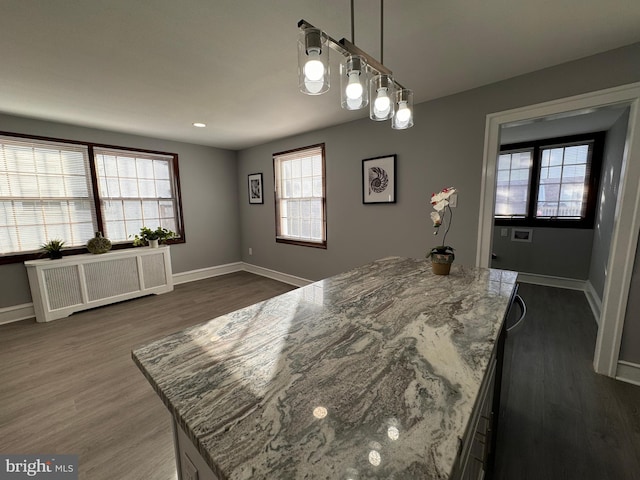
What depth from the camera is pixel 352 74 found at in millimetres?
1128

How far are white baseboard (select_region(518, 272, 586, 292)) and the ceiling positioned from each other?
11.1ft

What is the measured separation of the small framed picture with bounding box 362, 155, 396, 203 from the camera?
3074 millimetres

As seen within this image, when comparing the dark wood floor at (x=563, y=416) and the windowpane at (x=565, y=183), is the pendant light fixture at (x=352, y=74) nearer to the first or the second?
the dark wood floor at (x=563, y=416)

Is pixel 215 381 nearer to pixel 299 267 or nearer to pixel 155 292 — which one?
pixel 299 267

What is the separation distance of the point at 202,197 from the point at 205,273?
4.63ft

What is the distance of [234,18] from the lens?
59.1 inches

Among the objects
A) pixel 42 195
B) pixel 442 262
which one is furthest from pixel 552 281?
pixel 42 195

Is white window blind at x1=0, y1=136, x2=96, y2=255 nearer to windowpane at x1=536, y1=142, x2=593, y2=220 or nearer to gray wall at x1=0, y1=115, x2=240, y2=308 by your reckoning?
gray wall at x1=0, y1=115, x2=240, y2=308

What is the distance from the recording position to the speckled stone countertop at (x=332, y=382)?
0.51 m

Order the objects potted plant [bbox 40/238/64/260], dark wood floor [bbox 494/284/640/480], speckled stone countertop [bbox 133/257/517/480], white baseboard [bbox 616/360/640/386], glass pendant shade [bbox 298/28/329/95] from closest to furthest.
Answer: speckled stone countertop [bbox 133/257/517/480], glass pendant shade [bbox 298/28/329/95], dark wood floor [bbox 494/284/640/480], white baseboard [bbox 616/360/640/386], potted plant [bbox 40/238/64/260]

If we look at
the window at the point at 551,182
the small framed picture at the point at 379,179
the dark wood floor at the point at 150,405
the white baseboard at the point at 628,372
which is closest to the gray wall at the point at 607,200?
the window at the point at 551,182

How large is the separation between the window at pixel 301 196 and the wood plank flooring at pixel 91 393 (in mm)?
1599

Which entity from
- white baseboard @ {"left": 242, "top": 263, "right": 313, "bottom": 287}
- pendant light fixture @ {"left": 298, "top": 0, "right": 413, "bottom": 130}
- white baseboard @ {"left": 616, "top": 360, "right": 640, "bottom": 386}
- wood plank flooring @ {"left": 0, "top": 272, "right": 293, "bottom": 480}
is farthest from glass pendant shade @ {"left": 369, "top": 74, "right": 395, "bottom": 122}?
white baseboard @ {"left": 242, "top": 263, "right": 313, "bottom": 287}

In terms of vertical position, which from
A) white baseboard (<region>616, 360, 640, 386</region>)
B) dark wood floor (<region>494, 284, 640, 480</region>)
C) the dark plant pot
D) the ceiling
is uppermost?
the ceiling
